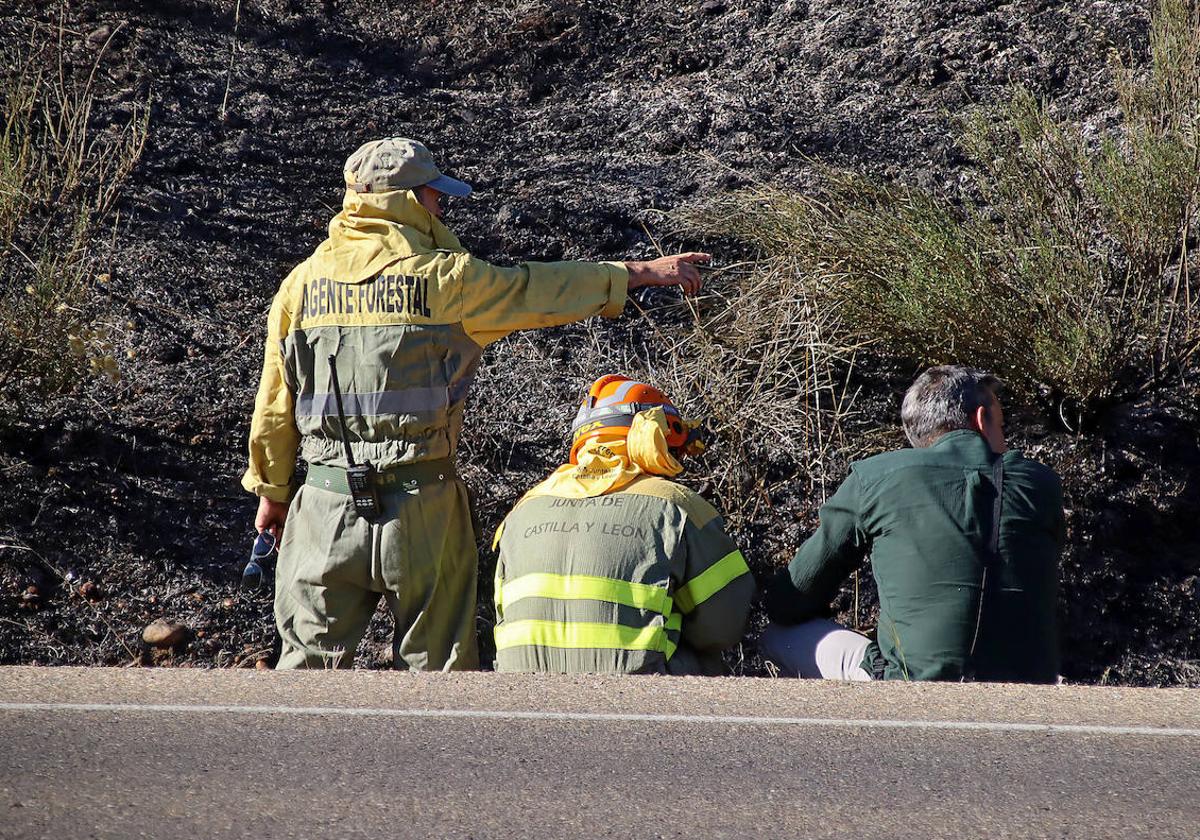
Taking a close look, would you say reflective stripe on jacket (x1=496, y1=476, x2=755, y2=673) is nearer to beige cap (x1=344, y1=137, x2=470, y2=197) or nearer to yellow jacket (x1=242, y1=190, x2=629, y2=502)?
yellow jacket (x1=242, y1=190, x2=629, y2=502)

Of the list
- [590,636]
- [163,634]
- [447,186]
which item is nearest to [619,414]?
[590,636]

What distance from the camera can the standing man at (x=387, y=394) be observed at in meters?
4.20

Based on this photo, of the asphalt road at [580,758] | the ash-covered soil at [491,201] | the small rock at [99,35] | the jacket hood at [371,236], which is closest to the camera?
the asphalt road at [580,758]

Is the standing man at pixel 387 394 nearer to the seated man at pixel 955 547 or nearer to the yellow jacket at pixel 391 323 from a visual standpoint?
the yellow jacket at pixel 391 323

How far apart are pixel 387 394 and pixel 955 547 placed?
6.03ft

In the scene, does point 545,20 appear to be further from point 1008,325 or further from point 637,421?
point 637,421

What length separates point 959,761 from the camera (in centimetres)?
327

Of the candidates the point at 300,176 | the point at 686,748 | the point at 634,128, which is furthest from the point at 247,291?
the point at 686,748

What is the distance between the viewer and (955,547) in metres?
3.85

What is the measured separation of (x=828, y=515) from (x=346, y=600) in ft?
5.32

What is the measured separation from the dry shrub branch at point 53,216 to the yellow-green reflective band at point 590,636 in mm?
3166

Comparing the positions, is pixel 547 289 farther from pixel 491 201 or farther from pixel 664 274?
pixel 491 201

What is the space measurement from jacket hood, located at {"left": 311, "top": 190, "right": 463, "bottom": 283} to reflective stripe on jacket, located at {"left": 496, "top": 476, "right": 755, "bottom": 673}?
37.3 inches

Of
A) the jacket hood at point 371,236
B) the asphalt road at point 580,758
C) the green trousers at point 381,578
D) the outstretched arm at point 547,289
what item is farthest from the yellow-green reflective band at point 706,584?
the jacket hood at point 371,236
